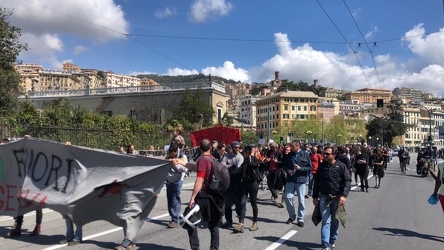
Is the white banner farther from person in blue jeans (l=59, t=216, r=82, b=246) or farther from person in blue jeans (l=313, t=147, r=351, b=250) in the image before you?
person in blue jeans (l=313, t=147, r=351, b=250)

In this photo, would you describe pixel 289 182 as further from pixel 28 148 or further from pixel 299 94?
pixel 299 94

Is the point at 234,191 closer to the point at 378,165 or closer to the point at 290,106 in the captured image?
the point at 378,165

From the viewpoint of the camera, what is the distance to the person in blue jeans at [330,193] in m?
6.46

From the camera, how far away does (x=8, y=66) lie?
25062 mm

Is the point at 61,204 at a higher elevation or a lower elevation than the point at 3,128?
lower

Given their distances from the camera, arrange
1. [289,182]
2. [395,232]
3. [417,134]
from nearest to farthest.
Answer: [395,232]
[289,182]
[417,134]

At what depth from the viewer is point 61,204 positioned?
6.42 metres

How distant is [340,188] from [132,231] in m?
3.55

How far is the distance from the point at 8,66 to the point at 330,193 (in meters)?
24.9

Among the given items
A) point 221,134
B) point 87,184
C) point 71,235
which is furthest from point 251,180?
point 221,134

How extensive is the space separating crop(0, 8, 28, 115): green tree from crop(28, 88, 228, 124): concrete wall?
2878 centimetres

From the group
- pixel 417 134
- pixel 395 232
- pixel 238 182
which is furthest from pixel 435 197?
pixel 417 134

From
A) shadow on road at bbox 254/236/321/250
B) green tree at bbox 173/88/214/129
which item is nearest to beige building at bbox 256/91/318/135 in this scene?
green tree at bbox 173/88/214/129

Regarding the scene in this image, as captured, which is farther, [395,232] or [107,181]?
[395,232]
